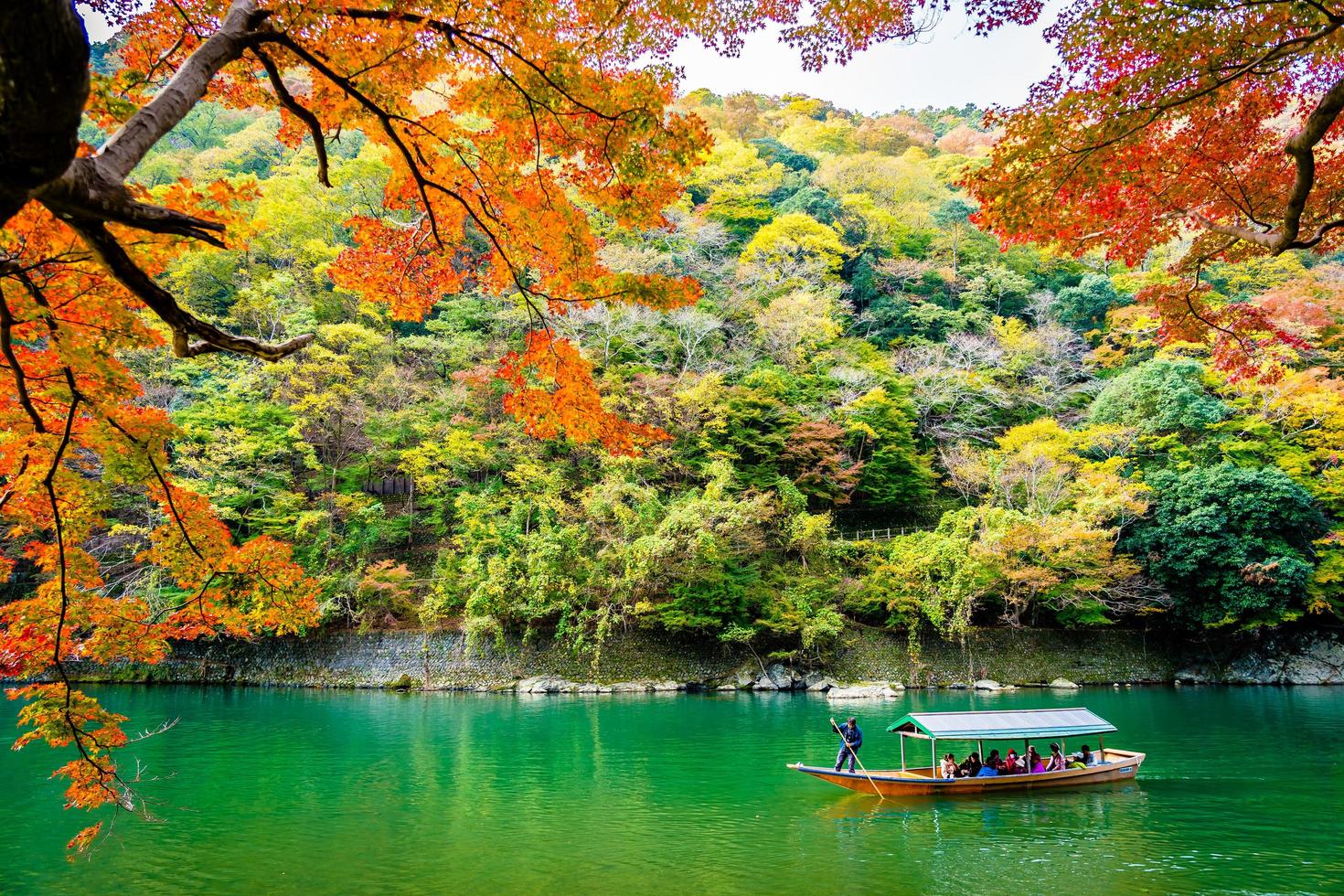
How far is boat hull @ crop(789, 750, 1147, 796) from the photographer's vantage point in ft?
29.7

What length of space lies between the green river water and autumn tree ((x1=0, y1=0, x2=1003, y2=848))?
2705 mm

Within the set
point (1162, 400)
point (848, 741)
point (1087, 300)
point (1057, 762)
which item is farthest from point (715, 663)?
point (1087, 300)

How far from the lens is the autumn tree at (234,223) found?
3463 millimetres

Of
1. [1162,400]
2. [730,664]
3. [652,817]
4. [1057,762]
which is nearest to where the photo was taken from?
[652,817]

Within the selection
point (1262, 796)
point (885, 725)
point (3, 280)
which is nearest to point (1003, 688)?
point (885, 725)

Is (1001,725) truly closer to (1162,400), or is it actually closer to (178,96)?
(178,96)

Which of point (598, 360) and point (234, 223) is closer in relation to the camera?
point (234, 223)

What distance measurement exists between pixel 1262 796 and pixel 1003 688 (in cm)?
1004

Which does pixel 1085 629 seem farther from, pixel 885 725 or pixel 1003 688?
pixel 885 725

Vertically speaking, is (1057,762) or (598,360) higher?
(598,360)

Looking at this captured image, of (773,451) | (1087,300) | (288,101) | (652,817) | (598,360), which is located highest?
(1087,300)

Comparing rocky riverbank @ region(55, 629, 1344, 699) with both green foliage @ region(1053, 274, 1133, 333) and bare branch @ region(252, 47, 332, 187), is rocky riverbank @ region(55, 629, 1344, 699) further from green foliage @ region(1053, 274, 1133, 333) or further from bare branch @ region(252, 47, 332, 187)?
bare branch @ region(252, 47, 332, 187)

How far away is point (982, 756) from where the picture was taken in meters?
10.0

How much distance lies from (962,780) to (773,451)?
1421 cm
